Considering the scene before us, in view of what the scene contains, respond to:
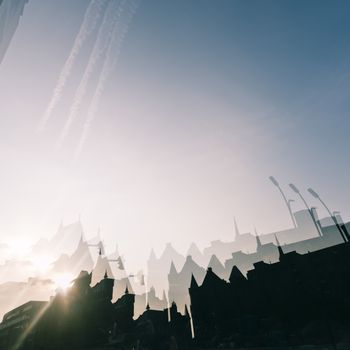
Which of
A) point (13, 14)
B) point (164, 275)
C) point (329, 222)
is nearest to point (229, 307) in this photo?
point (13, 14)

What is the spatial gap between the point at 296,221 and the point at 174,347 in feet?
401

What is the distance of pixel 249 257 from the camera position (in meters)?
102

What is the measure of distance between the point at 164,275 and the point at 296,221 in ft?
284

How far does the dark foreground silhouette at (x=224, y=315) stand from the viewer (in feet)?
111

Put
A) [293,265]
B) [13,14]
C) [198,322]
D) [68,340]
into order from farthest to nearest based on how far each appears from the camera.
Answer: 1. [198,322]
2. [68,340]
3. [293,265]
4. [13,14]

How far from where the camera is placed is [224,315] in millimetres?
42875

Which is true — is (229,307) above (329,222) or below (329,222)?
below

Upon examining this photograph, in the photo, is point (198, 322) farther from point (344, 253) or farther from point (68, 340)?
point (344, 253)

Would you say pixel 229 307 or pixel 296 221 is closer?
pixel 229 307

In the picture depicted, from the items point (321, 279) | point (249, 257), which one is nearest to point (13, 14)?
point (321, 279)

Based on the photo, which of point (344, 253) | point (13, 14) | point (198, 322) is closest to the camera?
point (13, 14)

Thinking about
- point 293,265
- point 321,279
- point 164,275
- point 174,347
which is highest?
point 164,275

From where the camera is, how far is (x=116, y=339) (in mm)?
43406

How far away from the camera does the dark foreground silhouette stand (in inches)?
1326
